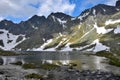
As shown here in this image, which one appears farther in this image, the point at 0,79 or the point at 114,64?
the point at 114,64

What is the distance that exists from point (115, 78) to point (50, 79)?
14112 millimetres

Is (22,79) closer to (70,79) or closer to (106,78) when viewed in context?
(70,79)

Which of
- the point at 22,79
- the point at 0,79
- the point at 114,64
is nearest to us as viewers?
the point at 0,79

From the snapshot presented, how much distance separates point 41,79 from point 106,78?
14.2 metres

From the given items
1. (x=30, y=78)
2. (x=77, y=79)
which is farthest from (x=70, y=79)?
Answer: (x=30, y=78)

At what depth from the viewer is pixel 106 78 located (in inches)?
2069

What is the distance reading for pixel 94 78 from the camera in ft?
175

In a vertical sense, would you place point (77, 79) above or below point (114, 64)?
below

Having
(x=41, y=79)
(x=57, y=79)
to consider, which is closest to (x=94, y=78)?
(x=57, y=79)

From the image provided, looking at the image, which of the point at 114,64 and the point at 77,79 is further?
the point at 114,64

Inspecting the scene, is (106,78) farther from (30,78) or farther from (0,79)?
(0,79)

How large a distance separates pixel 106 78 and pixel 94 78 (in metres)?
2.61

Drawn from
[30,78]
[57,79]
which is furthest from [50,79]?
[30,78]

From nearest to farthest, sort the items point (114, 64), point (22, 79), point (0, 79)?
point (0, 79) → point (22, 79) → point (114, 64)
